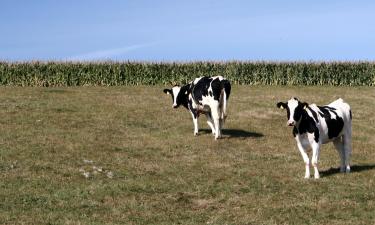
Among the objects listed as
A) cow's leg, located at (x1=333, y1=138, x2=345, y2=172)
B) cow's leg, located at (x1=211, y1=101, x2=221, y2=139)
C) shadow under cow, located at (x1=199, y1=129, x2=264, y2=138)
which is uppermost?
cow's leg, located at (x1=211, y1=101, x2=221, y2=139)

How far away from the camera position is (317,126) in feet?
61.1

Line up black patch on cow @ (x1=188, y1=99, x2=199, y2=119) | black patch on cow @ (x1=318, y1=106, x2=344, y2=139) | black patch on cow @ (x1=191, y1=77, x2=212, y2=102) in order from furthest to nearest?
black patch on cow @ (x1=188, y1=99, x2=199, y2=119)
black patch on cow @ (x1=191, y1=77, x2=212, y2=102)
black patch on cow @ (x1=318, y1=106, x2=344, y2=139)

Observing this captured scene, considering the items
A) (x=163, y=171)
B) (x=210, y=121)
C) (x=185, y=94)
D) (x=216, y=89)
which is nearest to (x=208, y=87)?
(x=216, y=89)

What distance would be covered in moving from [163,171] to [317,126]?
561cm

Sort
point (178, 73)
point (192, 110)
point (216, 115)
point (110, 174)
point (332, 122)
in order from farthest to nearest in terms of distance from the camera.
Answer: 1. point (178, 73)
2. point (192, 110)
3. point (216, 115)
4. point (110, 174)
5. point (332, 122)

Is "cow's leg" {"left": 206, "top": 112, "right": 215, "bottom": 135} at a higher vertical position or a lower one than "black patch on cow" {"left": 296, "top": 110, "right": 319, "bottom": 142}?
lower

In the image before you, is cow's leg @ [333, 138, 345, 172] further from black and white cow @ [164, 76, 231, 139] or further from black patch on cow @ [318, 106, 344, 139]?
black and white cow @ [164, 76, 231, 139]

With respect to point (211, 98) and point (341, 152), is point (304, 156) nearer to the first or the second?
point (341, 152)

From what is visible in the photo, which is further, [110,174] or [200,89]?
[200,89]

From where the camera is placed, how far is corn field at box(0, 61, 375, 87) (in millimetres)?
52750

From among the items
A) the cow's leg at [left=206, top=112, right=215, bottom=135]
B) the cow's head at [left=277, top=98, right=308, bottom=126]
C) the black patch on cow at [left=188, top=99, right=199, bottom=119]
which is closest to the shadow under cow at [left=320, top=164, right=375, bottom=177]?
the cow's head at [left=277, top=98, right=308, bottom=126]

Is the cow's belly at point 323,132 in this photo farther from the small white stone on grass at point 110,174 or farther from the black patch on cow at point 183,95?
the black patch on cow at point 183,95

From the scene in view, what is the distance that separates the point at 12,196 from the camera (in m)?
17.6

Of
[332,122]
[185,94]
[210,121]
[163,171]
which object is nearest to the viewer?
[332,122]
